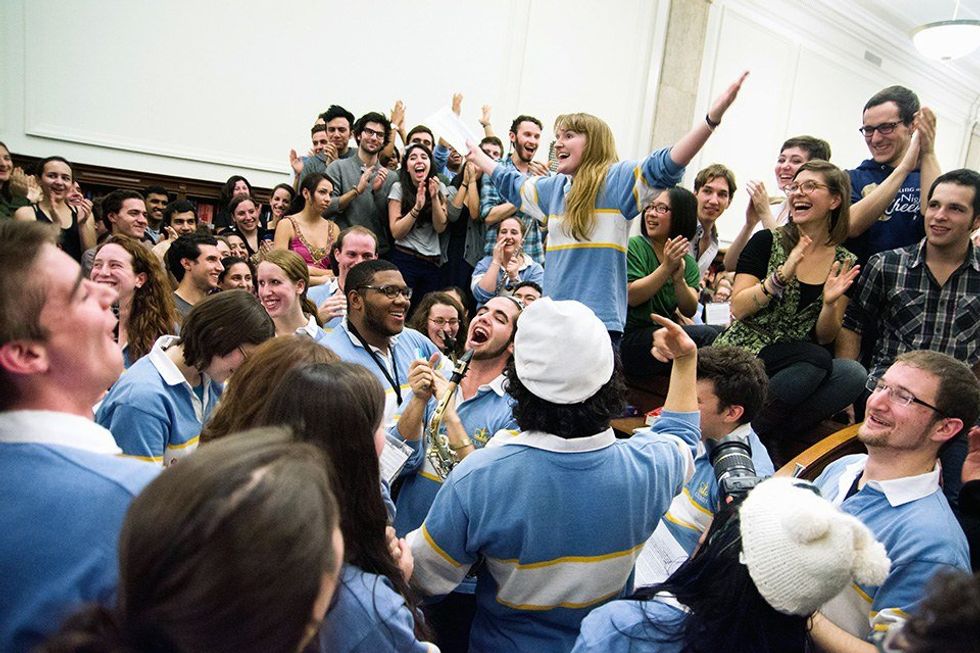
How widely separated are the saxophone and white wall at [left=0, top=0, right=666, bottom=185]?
16.0ft

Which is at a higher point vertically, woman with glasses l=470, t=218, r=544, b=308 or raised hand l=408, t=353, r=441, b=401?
woman with glasses l=470, t=218, r=544, b=308

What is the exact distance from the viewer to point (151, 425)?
1725mm

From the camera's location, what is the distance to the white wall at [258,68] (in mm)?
5109

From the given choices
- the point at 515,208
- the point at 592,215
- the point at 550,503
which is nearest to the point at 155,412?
the point at 550,503

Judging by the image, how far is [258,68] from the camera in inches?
228

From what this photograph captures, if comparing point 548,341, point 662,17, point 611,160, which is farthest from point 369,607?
point 662,17

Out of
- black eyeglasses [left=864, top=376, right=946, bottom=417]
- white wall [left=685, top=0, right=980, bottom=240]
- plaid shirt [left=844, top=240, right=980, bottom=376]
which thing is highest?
white wall [left=685, top=0, right=980, bottom=240]

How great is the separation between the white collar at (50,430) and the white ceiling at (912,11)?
36.3ft

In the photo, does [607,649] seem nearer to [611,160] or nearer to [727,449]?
[727,449]

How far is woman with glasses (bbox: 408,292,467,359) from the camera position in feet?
10.6

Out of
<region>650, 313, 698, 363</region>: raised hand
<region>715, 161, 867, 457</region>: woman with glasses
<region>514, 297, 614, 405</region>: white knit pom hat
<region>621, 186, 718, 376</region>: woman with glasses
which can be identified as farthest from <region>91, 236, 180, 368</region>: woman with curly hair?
<region>715, 161, 867, 457</region>: woman with glasses

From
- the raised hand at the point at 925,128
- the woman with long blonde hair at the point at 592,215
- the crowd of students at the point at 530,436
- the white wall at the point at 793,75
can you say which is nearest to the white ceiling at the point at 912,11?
the white wall at the point at 793,75

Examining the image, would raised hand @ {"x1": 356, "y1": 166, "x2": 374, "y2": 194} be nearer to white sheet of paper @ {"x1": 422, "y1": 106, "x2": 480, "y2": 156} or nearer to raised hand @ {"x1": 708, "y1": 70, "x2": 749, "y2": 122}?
white sheet of paper @ {"x1": 422, "y1": 106, "x2": 480, "y2": 156}

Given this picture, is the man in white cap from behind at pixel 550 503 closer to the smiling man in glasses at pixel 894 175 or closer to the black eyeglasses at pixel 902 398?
the black eyeglasses at pixel 902 398
